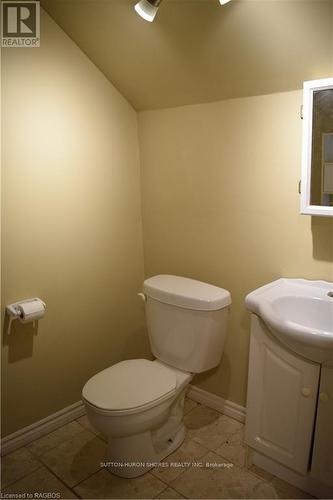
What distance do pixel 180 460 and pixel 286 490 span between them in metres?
0.50

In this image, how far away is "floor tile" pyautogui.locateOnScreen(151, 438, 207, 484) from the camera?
1.78m

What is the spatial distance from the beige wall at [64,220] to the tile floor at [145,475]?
0.67 feet

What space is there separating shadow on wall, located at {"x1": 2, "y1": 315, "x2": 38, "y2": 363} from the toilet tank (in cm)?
61

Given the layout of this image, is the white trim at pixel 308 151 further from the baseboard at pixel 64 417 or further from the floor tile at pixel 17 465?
the floor tile at pixel 17 465

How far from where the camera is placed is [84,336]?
7.23 feet

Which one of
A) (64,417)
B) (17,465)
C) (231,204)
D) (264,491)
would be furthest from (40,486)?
(231,204)

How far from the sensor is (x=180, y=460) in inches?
73.4

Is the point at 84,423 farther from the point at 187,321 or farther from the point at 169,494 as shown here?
the point at 187,321

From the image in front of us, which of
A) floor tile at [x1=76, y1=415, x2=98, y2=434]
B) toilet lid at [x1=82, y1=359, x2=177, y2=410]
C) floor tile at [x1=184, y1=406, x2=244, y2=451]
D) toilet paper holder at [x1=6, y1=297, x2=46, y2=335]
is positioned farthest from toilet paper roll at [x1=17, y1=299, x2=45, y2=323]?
floor tile at [x1=184, y1=406, x2=244, y2=451]

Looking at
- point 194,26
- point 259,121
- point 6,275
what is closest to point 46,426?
point 6,275

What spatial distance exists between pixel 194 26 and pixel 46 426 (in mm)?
2104

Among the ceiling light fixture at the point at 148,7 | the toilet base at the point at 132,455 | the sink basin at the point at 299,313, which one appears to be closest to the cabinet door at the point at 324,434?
the sink basin at the point at 299,313

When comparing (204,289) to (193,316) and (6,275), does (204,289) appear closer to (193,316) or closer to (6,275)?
(193,316)

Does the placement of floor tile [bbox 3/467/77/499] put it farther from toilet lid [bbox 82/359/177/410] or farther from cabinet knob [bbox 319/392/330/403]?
cabinet knob [bbox 319/392/330/403]
